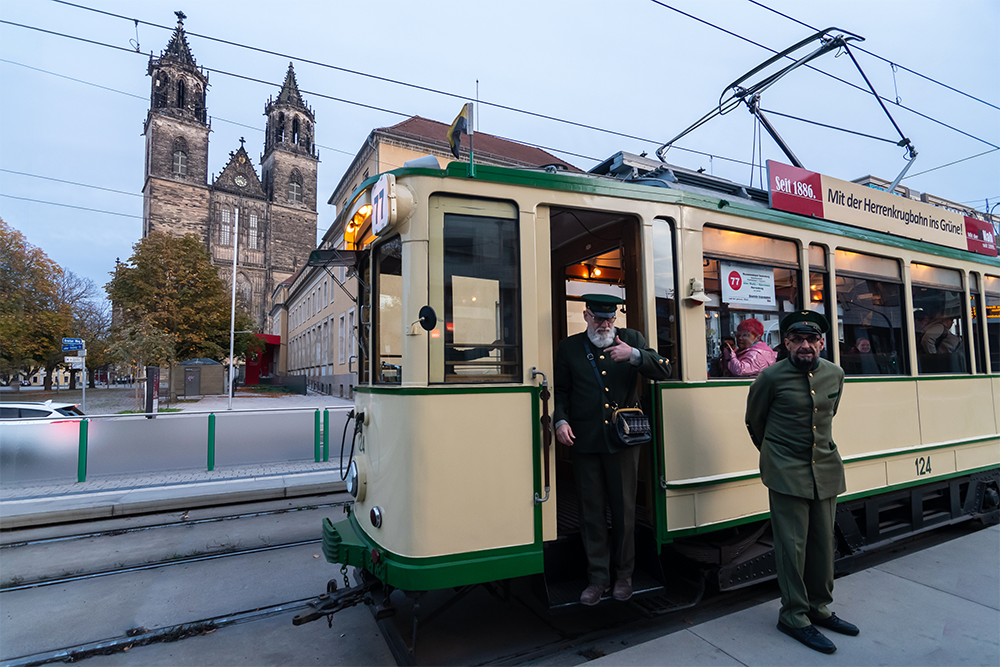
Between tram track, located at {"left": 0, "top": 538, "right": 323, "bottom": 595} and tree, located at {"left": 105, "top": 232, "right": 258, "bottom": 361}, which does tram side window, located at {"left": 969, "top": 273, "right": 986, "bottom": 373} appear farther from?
tree, located at {"left": 105, "top": 232, "right": 258, "bottom": 361}

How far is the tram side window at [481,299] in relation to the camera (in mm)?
3125

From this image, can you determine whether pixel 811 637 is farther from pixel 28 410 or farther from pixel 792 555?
pixel 28 410

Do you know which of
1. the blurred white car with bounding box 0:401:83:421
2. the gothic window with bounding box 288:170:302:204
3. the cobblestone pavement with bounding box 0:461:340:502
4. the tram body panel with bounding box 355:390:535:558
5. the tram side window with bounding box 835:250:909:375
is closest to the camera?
the tram body panel with bounding box 355:390:535:558

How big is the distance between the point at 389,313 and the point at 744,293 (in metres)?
2.68

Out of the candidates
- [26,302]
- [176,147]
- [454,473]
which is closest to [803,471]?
[454,473]

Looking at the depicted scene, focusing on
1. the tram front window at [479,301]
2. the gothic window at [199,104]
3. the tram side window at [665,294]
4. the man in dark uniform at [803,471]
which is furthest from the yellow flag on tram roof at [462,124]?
the gothic window at [199,104]

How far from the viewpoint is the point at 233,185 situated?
71312mm

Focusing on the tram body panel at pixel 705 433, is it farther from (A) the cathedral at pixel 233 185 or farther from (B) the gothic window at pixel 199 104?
(B) the gothic window at pixel 199 104

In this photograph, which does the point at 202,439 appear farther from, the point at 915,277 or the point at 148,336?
the point at 148,336

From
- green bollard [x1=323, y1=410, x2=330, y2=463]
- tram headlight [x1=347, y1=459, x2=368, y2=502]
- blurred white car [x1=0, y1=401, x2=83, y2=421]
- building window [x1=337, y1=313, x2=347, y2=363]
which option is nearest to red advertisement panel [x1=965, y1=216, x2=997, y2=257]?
tram headlight [x1=347, y1=459, x2=368, y2=502]

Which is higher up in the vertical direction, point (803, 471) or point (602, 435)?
point (602, 435)

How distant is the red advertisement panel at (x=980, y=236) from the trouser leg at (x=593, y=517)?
5.57 metres

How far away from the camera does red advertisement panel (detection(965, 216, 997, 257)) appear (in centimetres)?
598

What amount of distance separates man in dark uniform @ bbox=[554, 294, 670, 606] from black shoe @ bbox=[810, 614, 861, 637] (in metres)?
1.27
